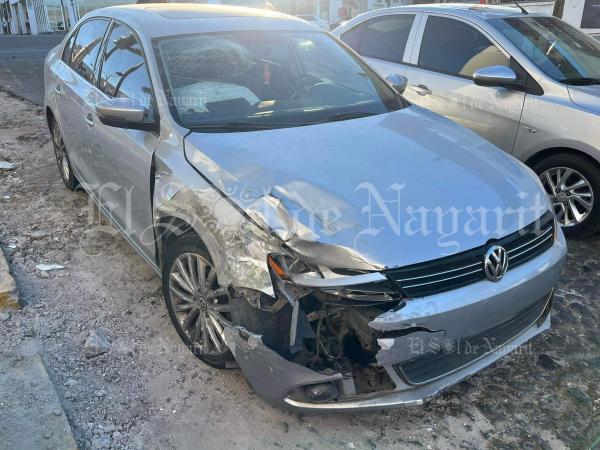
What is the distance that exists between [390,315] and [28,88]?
35.5 ft

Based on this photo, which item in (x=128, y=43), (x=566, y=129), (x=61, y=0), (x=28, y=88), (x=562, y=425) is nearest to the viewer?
(x=562, y=425)

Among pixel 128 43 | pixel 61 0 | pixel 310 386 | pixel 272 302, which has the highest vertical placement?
pixel 128 43

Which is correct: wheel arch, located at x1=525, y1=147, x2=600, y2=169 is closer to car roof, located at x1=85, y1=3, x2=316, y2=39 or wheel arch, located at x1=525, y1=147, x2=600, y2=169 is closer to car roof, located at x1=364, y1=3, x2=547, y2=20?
car roof, located at x1=364, y1=3, x2=547, y2=20

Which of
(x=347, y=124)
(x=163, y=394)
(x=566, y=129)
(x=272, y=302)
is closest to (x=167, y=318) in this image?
(x=163, y=394)

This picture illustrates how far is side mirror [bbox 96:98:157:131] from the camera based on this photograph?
9.32ft

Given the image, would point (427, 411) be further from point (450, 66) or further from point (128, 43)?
point (450, 66)

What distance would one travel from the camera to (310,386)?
220 centimetres

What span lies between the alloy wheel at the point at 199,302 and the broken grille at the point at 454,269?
0.80 m

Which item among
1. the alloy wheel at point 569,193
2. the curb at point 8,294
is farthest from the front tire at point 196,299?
the alloy wheel at point 569,193

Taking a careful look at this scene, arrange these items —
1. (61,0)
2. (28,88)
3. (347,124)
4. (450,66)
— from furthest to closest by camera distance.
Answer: (61,0) < (28,88) < (450,66) < (347,124)

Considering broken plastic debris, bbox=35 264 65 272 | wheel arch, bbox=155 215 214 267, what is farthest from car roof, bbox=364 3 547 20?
broken plastic debris, bbox=35 264 65 272

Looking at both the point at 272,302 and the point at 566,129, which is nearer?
the point at 272,302

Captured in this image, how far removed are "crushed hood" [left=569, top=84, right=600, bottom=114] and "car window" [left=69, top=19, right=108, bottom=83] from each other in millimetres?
3554

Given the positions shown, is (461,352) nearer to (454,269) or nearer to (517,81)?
(454,269)
